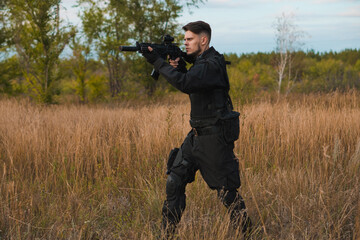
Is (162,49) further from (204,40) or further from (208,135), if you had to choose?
(208,135)

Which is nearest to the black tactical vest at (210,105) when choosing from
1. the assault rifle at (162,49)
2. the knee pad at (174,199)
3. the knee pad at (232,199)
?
the assault rifle at (162,49)

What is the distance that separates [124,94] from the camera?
14047 millimetres

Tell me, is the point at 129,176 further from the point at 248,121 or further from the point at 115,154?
the point at 248,121

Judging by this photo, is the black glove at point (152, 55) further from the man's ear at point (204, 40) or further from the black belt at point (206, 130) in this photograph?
the black belt at point (206, 130)

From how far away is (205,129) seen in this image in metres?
2.42

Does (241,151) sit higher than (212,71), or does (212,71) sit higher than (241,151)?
(212,71)

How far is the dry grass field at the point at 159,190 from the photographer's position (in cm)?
270

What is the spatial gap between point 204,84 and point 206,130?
37 centimetres

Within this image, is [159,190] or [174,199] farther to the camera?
[159,190]

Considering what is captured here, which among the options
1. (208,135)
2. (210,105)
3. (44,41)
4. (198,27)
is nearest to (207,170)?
(208,135)

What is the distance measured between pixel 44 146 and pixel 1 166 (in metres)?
0.59

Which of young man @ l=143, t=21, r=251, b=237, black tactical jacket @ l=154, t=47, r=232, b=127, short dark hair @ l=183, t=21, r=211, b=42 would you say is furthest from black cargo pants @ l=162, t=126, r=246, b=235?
short dark hair @ l=183, t=21, r=211, b=42

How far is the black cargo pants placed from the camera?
2377 millimetres

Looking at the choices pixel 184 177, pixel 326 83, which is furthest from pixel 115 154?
pixel 326 83
